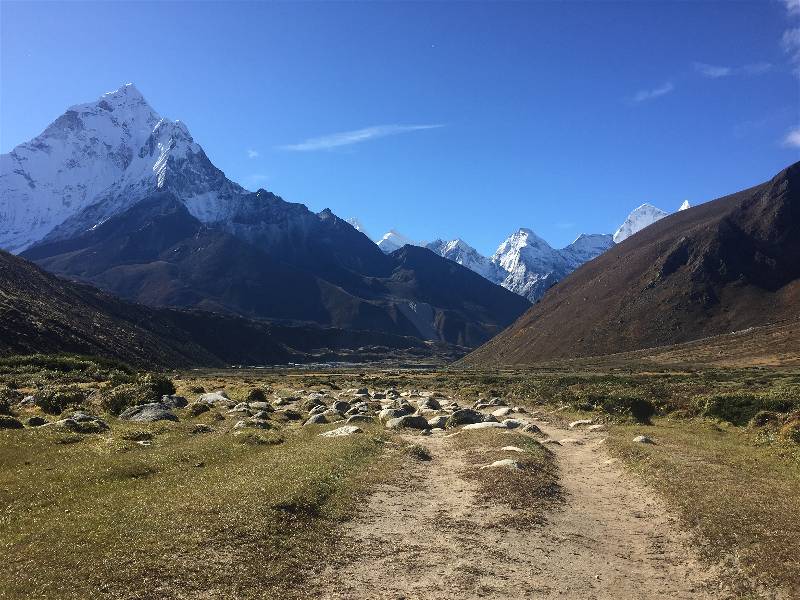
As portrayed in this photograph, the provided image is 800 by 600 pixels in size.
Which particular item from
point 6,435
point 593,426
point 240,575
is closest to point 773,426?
point 593,426

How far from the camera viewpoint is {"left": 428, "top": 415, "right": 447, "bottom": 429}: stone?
4959 centimetres

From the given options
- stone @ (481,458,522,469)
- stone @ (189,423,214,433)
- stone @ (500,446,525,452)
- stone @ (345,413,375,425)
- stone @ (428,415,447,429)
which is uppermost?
stone @ (189,423,214,433)

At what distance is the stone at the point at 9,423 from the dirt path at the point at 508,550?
25.1 meters

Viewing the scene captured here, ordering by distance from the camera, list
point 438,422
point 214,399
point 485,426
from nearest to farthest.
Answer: point 485,426, point 438,422, point 214,399

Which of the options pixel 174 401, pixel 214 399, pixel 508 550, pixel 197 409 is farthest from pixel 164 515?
pixel 214 399

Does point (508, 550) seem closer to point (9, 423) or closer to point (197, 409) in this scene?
point (9, 423)

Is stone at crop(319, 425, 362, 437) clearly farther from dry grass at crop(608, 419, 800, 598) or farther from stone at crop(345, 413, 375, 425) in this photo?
dry grass at crop(608, 419, 800, 598)

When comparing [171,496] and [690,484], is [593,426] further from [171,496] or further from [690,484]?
[171,496]

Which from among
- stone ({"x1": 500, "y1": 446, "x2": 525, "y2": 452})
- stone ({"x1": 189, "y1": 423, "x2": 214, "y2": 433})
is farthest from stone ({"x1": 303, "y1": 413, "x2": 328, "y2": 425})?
stone ({"x1": 500, "y1": 446, "x2": 525, "y2": 452})

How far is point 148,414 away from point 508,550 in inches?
1357

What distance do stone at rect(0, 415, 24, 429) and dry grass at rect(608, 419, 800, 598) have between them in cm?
3841

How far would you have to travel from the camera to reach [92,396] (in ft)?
169

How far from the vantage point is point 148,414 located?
4466 cm

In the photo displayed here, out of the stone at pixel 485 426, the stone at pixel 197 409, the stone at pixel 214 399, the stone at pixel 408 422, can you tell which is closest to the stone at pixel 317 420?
the stone at pixel 408 422
